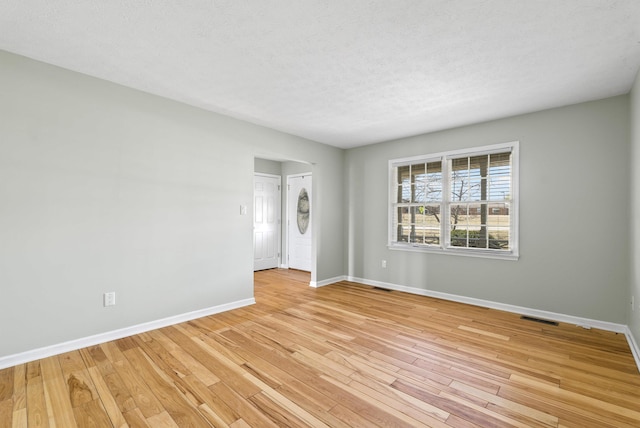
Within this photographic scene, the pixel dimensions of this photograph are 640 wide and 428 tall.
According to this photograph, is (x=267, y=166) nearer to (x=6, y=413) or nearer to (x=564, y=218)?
(x=564, y=218)

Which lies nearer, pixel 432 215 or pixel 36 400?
pixel 36 400

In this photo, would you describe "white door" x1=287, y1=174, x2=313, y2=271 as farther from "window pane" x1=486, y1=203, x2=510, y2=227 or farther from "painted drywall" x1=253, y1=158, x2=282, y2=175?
"window pane" x1=486, y1=203, x2=510, y2=227

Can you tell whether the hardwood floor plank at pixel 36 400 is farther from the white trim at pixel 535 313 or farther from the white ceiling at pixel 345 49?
the white trim at pixel 535 313

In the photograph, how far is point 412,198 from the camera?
4.91 metres

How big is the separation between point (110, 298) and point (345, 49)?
10.2 feet

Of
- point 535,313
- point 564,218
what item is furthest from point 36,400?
point 564,218

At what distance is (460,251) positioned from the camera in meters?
4.32

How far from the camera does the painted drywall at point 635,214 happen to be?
2.64 m

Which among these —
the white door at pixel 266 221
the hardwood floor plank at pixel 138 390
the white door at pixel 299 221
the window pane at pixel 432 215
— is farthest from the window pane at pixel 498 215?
the white door at pixel 266 221

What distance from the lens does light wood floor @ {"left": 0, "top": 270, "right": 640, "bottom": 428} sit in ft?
6.11

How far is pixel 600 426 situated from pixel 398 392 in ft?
3.77

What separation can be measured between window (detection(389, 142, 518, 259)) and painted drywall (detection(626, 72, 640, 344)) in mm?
1055

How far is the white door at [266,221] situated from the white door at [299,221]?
11.8 inches

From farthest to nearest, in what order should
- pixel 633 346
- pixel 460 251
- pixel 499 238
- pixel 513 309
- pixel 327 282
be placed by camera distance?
pixel 327 282 < pixel 460 251 < pixel 499 238 < pixel 513 309 < pixel 633 346
